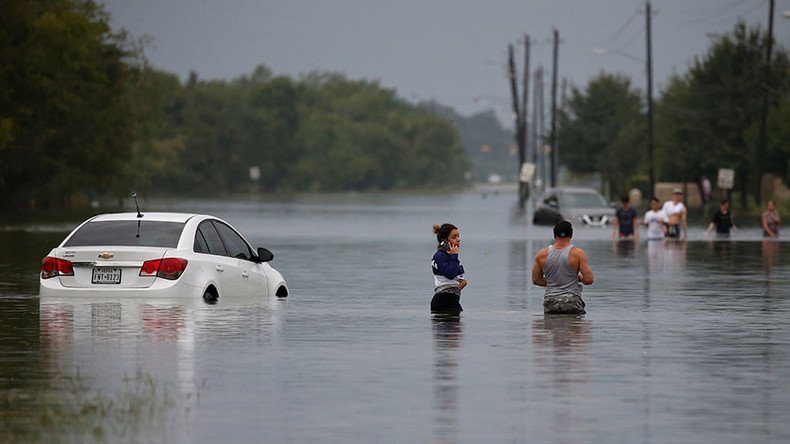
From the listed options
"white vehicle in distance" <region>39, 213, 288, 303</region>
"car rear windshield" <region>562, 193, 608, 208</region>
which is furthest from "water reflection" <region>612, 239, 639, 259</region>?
"white vehicle in distance" <region>39, 213, 288, 303</region>

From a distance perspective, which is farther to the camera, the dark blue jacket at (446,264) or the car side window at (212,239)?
the car side window at (212,239)

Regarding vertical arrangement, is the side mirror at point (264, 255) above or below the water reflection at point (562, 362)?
above

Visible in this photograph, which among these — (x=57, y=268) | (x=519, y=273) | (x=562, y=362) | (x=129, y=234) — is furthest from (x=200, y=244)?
(x=519, y=273)

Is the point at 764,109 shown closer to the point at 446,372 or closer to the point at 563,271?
the point at 563,271

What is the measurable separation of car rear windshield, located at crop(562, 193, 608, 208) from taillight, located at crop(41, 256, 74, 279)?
43.3 metres

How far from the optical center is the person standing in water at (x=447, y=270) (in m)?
21.5

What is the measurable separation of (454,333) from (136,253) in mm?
3974

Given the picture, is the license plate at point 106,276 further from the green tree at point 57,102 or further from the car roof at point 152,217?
the green tree at point 57,102

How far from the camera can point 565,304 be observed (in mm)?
22047

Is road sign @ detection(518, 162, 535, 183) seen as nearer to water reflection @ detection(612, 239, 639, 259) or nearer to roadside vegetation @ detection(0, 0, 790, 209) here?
roadside vegetation @ detection(0, 0, 790, 209)

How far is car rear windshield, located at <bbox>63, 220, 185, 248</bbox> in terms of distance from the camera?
22000 millimetres

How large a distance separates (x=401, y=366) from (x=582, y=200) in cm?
4905

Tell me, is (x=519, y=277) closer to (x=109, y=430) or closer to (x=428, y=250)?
(x=428, y=250)

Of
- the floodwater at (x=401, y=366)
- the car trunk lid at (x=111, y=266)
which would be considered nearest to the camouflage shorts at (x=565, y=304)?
the floodwater at (x=401, y=366)
